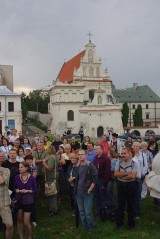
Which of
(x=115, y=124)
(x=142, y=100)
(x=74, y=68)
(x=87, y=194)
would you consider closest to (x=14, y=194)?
Result: (x=87, y=194)

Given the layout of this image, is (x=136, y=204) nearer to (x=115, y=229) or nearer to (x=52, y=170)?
A: (x=115, y=229)

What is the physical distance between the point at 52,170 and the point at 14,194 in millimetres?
1953

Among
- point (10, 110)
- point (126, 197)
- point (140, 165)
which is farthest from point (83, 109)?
point (126, 197)

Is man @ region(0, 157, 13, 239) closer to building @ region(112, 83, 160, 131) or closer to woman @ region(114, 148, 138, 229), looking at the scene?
woman @ region(114, 148, 138, 229)

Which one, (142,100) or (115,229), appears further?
(142,100)

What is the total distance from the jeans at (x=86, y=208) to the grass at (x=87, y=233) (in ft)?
Answer: 0.66

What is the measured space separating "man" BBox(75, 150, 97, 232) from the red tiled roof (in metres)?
69.2

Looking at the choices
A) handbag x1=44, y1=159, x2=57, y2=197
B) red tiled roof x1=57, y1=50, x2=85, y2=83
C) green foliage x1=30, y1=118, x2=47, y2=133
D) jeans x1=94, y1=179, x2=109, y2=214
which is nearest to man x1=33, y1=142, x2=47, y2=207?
handbag x1=44, y1=159, x2=57, y2=197

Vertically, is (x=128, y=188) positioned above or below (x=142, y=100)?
below

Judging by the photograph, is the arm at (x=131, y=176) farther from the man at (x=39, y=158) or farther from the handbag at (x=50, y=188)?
the man at (x=39, y=158)

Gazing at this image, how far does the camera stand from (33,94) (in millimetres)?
96062

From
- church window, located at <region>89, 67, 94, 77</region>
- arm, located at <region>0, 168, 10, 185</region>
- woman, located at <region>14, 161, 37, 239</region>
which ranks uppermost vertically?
church window, located at <region>89, 67, 94, 77</region>

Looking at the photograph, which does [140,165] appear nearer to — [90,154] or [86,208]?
[90,154]

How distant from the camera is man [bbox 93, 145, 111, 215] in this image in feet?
29.6
